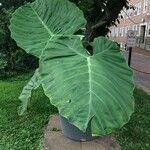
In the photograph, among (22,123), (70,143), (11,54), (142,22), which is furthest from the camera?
(142,22)

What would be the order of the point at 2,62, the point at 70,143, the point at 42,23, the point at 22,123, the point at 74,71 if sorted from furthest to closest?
the point at 2,62
the point at 22,123
the point at 42,23
the point at 70,143
the point at 74,71

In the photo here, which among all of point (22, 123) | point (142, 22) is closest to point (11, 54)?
point (22, 123)

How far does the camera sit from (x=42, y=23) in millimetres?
Result: 5879

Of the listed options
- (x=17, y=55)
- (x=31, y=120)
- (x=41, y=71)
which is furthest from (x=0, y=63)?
(x=41, y=71)

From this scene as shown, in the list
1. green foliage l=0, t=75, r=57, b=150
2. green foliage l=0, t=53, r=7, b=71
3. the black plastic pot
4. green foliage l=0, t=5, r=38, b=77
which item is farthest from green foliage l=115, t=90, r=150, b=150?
green foliage l=0, t=5, r=38, b=77

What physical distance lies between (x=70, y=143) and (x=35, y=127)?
91cm

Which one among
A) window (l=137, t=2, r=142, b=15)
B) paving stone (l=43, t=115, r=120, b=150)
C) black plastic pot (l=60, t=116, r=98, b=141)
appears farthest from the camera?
window (l=137, t=2, r=142, b=15)

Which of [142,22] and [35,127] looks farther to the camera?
[142,22]

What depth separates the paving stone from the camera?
557cm

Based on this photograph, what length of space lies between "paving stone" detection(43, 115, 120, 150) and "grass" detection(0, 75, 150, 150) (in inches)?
4.3

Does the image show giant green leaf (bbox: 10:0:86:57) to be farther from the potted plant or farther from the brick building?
the brick building

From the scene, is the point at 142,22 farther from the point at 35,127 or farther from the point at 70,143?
the point at 70,143

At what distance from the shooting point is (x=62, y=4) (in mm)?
5918

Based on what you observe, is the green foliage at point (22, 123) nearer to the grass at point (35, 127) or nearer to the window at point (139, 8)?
the grass at point (35, 127)
